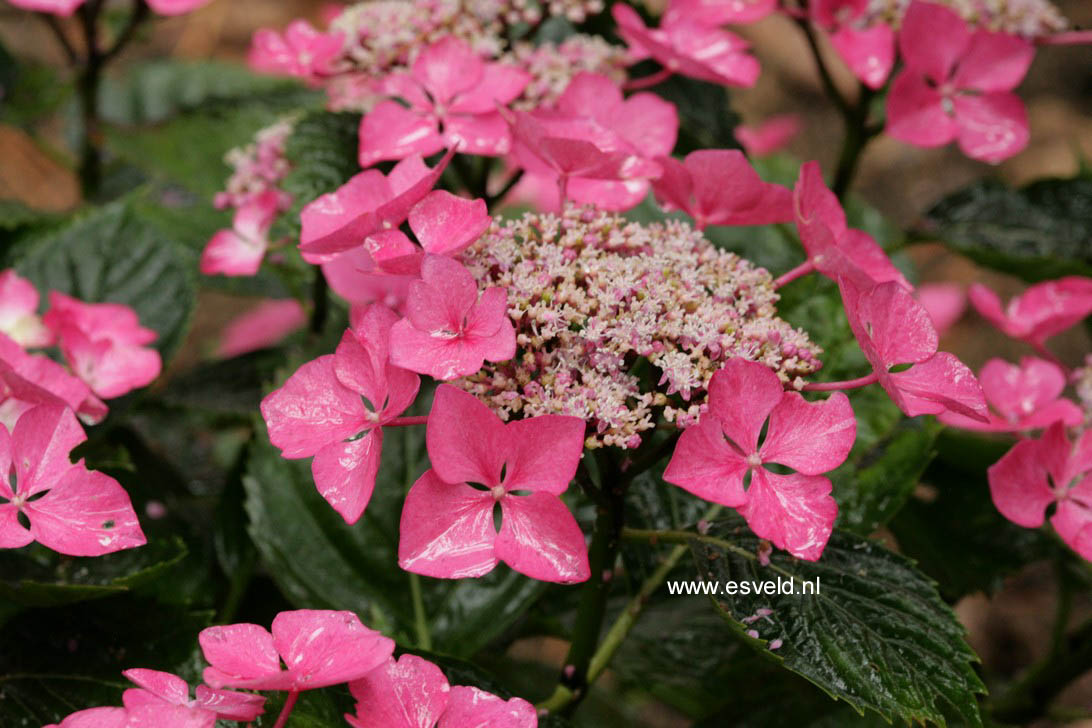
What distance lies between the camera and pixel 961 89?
823 millimetres

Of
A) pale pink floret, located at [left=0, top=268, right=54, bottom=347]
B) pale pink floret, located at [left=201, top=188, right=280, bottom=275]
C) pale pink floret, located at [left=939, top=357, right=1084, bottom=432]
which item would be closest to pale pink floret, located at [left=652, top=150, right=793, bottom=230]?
pale pink floret, located at [left=939, top=357, right=1084, bottom=432]

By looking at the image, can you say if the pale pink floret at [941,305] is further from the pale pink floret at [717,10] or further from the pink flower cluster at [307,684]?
the pink flower cluster at [307,684]

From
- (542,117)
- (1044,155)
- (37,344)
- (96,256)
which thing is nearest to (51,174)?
(96,256)

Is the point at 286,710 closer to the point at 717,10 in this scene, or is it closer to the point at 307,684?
the point at 307,684

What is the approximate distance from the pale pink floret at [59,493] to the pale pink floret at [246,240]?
0.85 ft

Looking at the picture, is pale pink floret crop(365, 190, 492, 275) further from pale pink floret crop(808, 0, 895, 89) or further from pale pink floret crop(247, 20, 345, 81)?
pale pink floret crop(808, 0, 895, 89)

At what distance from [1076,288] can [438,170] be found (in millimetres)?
507

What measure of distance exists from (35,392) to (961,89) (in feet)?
2.31

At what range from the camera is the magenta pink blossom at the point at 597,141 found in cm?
58

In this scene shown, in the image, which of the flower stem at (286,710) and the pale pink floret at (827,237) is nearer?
the flower stem at (286,710)

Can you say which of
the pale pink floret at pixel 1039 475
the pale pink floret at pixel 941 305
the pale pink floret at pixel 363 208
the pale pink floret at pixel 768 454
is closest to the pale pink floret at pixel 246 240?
the pale pink floret at pixel 363 208

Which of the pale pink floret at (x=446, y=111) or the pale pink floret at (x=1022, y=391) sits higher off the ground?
the pale pink floret at (x=446, y=111)

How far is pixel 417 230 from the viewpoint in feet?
1.75

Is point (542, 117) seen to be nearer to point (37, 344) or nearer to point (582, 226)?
point (582, 226)
